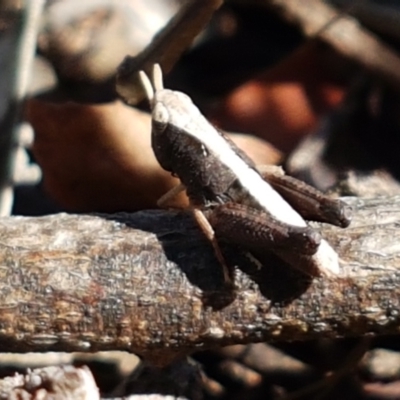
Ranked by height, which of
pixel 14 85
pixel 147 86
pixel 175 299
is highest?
pixel 14 85

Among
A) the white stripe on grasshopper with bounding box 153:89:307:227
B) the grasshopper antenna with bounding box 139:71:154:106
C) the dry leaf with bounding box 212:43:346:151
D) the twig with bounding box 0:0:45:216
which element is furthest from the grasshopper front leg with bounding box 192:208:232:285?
the dry leaf with bounding box 212:43:346:151

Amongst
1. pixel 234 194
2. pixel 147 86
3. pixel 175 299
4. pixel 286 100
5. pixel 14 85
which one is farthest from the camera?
pixel 286 100

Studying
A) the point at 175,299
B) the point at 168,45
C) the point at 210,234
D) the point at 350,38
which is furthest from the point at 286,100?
the point at 175,299

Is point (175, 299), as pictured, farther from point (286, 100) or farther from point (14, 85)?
point (286, 100)

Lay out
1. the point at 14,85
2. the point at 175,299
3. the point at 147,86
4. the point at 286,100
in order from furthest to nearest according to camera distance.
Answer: the point at 286,100, the point at 14,85, the point at 147,86, the point at 175,299

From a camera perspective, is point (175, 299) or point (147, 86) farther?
point (147, 86)

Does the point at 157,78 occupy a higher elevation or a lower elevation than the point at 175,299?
higher

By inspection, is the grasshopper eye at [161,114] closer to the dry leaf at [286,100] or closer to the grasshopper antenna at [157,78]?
the grasshopper antenna at [157,78]

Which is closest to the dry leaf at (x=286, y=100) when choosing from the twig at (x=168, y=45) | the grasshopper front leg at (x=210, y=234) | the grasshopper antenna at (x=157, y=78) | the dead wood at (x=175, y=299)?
the twig at (x=168, y=45)
